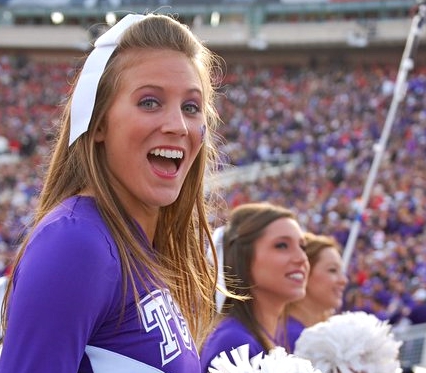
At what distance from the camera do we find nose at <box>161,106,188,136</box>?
4.76 ft

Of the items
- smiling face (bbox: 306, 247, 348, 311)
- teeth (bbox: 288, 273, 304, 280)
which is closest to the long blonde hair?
teeth (bbox: 288, 273, 304, 280)

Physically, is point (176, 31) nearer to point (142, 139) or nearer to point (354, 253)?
point (142, 139)

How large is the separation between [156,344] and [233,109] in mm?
21106

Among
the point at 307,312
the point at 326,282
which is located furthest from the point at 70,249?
the point at 326,282

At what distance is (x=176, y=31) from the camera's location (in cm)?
157

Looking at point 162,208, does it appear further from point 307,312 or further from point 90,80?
point 307,312

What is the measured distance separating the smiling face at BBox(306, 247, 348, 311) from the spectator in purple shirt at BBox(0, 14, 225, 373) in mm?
1973

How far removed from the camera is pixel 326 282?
3.66 m

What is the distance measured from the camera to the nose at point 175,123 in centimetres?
145

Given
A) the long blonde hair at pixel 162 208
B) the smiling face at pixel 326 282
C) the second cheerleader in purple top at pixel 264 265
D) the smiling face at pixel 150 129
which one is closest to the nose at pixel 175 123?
the smiling face at pixel 150 129

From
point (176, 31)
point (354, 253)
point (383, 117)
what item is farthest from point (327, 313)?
point (383, 117)

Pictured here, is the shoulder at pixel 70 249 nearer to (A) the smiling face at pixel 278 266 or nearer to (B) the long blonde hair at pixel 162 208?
(B) the long blonde hair at pixel 162 208

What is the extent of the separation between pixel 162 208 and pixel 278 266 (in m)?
1.22

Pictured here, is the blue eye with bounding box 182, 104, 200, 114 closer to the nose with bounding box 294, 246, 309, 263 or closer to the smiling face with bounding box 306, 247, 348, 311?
the nose with bounding box 294, 246, 309, 263
